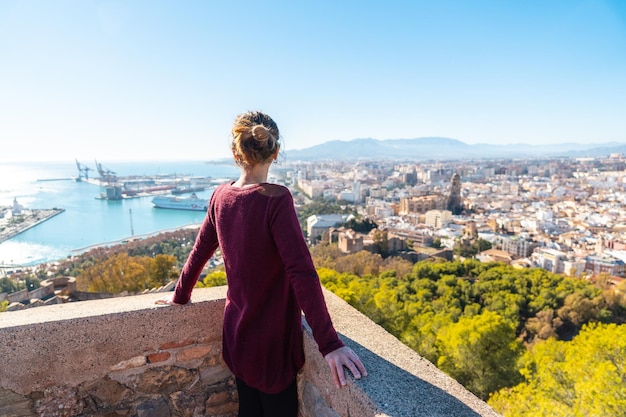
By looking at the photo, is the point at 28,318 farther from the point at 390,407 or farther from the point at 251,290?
the point at 390,407

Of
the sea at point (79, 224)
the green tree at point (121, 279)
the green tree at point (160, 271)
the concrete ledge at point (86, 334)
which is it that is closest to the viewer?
the concrete ledge at point (86, 334)

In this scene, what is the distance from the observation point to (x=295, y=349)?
1.05 m

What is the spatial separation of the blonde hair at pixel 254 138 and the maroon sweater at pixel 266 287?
0.24 ft

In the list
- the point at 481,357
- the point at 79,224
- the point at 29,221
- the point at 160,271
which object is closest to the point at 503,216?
the point at 160,271

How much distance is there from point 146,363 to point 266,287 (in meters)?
0.63

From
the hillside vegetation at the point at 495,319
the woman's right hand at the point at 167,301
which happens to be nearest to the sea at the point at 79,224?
the hillside vegetation at the point at 495,319

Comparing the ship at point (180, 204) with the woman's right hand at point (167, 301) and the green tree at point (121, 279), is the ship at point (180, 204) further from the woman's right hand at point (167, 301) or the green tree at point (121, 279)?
the woman's right hand at point (167, 301)

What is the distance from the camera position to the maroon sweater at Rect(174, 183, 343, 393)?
0.87 metres

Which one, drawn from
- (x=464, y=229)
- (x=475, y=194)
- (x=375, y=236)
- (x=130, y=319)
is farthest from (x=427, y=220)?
(x=130, y=319)

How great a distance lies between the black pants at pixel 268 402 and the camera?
1053mm

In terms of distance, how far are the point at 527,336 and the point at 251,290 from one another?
12082 mm

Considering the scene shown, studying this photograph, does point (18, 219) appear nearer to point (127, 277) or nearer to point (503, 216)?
point (127, 277)

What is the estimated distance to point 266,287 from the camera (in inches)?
37.5

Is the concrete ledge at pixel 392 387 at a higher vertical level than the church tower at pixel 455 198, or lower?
higher
